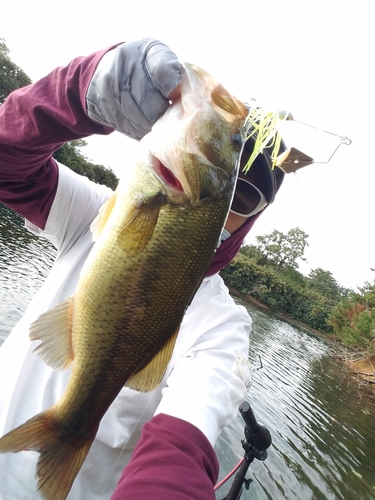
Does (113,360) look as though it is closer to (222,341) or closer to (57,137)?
(222,341)

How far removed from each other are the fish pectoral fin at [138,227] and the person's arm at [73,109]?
13.6 inches

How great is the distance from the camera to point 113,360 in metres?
1.38

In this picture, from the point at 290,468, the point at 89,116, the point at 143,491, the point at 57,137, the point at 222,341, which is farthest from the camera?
the point at 290,468

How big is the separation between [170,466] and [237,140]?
4.25ft

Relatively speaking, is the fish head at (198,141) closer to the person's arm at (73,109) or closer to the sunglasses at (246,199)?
the person's arm at (73,109)

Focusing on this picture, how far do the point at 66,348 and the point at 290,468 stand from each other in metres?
6.96

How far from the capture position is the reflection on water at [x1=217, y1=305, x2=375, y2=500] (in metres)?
6.13

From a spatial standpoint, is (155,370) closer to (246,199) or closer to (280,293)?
(246,199)

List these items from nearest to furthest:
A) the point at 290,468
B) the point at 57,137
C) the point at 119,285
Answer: the point at 119,285
the point at 57,137
the point at 290,468

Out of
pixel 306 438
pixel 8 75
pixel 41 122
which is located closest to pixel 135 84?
pixel 41 122

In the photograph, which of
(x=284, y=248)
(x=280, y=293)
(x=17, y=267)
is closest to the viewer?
(x=17, y=267)

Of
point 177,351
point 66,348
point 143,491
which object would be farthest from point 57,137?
point 143,491

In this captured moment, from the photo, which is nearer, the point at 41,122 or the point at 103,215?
the point at 103,215

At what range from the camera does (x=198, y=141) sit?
1.34 metres
